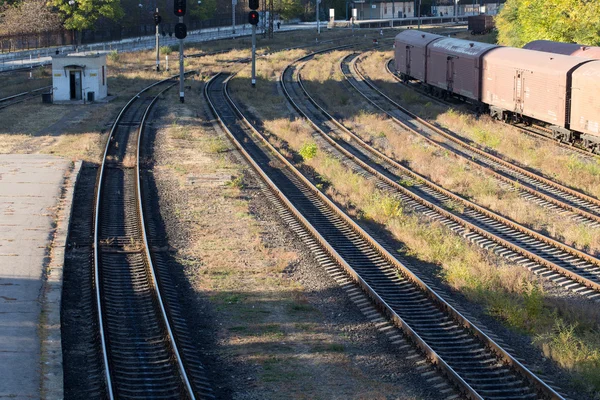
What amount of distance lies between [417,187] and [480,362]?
10.9m

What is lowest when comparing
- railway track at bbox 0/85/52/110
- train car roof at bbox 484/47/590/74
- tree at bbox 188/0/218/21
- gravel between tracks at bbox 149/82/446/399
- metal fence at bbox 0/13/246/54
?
gravel between tracks at bbox 149/82/446/399

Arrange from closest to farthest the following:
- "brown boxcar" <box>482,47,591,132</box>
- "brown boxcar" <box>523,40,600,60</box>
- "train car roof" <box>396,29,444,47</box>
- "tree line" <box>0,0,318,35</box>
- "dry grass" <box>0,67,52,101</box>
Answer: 1. "brown boxcar" <box>482,47,591,132</box>
2. "brown boxcar" <box>523,40,600,60</box>
3. "train car roof" <box>396,29,444,47</box>
4. "dry grass" <box>0,67,52,101</box>
5. "tree line" <box>0,0,318,35</box>

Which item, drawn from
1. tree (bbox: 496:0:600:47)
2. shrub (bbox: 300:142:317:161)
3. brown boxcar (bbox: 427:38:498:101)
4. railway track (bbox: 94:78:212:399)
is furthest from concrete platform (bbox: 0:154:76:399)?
tree (bbox: 496:0:600:47)

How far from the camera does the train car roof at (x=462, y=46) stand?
108 feet

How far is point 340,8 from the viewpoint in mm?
134000

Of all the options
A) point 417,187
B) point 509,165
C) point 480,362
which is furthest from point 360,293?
point 509,165

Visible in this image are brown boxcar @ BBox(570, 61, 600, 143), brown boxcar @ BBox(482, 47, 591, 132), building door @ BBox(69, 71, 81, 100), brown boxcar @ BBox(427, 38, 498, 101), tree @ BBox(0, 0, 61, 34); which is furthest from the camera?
tree @ BBox(0, 0, 61, 34)

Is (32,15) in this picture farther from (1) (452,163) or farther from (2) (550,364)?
(2) (550,364)

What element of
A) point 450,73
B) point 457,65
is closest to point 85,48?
point 450,73

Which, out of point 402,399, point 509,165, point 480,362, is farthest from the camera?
point 509,165

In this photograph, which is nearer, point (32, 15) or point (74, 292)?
point (74, 292)

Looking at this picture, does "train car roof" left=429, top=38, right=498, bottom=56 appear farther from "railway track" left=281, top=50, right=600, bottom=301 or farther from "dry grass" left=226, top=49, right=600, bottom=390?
"dry grass" left=226, top=49, right=600, bottom=390

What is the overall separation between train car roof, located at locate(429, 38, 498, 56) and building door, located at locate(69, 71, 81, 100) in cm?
1738

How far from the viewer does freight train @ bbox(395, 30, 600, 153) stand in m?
23.7
